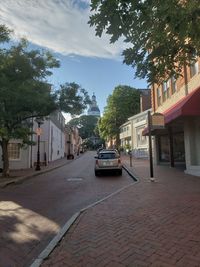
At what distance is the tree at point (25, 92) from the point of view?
17.4 meters

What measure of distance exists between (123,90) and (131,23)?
196 ft

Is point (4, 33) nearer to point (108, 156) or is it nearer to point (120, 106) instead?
point (108, 156)

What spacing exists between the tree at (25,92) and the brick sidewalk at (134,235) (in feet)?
32.8

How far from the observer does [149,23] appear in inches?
231

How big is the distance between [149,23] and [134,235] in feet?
13.7

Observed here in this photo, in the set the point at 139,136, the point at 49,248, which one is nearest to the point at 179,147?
the point at 139,136

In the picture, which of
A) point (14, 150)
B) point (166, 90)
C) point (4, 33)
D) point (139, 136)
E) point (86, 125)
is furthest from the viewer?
point (86, 125)

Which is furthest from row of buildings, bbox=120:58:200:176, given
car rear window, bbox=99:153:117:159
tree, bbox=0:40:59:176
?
tree, bbox=0:40:59:176

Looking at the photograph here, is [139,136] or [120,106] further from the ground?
[120,106]

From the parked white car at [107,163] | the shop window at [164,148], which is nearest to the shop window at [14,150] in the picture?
the parked white car at [107,163]

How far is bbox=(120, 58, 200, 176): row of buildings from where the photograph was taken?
14875 mm

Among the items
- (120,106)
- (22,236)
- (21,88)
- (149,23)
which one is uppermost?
(120,106)

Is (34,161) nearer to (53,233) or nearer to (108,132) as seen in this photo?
(53,233)

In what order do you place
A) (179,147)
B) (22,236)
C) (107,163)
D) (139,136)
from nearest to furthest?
(22,236)
(107,163)
(179,147)
(139,136)
